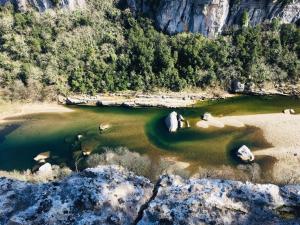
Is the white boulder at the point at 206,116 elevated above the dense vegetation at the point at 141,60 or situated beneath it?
situated beneath

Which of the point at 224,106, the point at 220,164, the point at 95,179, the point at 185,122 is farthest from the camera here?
the point at 224,106

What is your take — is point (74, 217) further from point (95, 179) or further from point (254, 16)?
point (254, 16)

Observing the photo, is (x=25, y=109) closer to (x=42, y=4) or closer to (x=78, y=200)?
(x=42, y=4)

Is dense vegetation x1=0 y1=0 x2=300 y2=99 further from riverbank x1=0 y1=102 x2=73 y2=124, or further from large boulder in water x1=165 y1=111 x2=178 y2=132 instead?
large boulder in water x1=165 y1=111 x2=178 y2=132

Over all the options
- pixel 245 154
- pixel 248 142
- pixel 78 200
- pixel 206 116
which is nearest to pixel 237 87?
pixel 206 116

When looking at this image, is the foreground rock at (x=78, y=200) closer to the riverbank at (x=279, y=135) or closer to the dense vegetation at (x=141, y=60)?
the riverbank at (x=279, y=135)

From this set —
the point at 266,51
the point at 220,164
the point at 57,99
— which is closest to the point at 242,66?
the point at 266,51

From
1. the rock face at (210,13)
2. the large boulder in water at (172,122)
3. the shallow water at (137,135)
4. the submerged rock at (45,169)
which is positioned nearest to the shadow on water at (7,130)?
the shallow water at (137,135)
